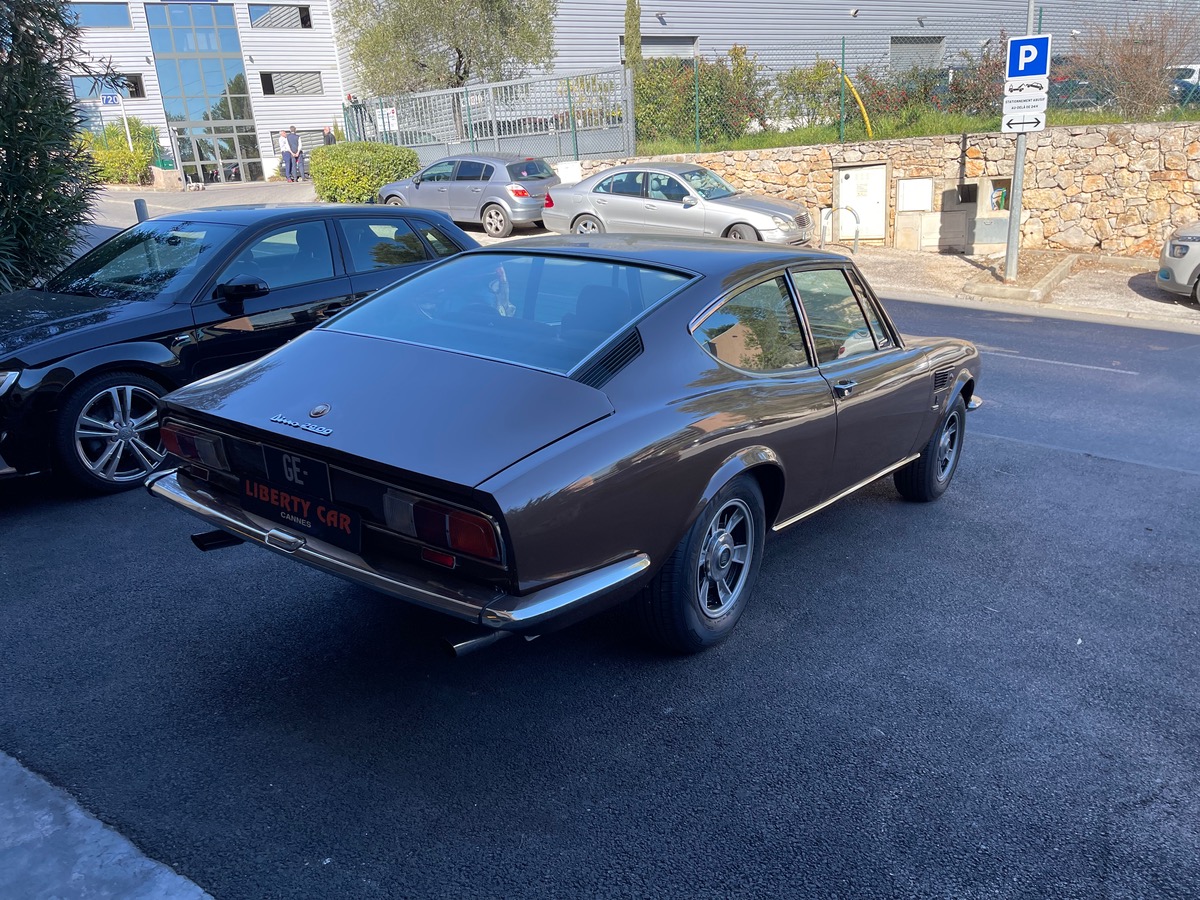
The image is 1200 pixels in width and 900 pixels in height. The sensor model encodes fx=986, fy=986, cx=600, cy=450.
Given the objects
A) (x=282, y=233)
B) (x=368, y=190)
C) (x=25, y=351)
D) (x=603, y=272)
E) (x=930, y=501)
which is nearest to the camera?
(x=603, y=272)

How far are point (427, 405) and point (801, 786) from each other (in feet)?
5.68

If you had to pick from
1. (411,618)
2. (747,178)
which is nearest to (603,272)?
(411,618)

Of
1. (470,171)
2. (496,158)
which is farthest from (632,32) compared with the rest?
(470,171)

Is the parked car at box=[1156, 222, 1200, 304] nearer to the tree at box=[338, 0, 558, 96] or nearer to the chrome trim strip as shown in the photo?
the chrome trim strip

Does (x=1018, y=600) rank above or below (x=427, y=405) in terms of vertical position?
below

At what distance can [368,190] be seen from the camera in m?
23.5

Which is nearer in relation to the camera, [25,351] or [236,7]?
[25,351]

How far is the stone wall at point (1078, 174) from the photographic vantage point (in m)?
16.0

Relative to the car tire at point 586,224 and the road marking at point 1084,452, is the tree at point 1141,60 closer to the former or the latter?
the car tire at point 586,224

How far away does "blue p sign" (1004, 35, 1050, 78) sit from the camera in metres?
12.8

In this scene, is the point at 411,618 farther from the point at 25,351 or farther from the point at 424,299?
the point at 25,351

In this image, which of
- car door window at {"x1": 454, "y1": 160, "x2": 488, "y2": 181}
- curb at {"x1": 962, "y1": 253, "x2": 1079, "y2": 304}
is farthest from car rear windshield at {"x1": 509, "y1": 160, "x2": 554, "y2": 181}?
curb at {"x1": 962, "y1": 253, "x2": 1079, "y2": 304}

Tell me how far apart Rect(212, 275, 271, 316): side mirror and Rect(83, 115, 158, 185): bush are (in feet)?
106

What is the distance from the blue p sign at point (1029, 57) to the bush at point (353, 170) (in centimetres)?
1488
